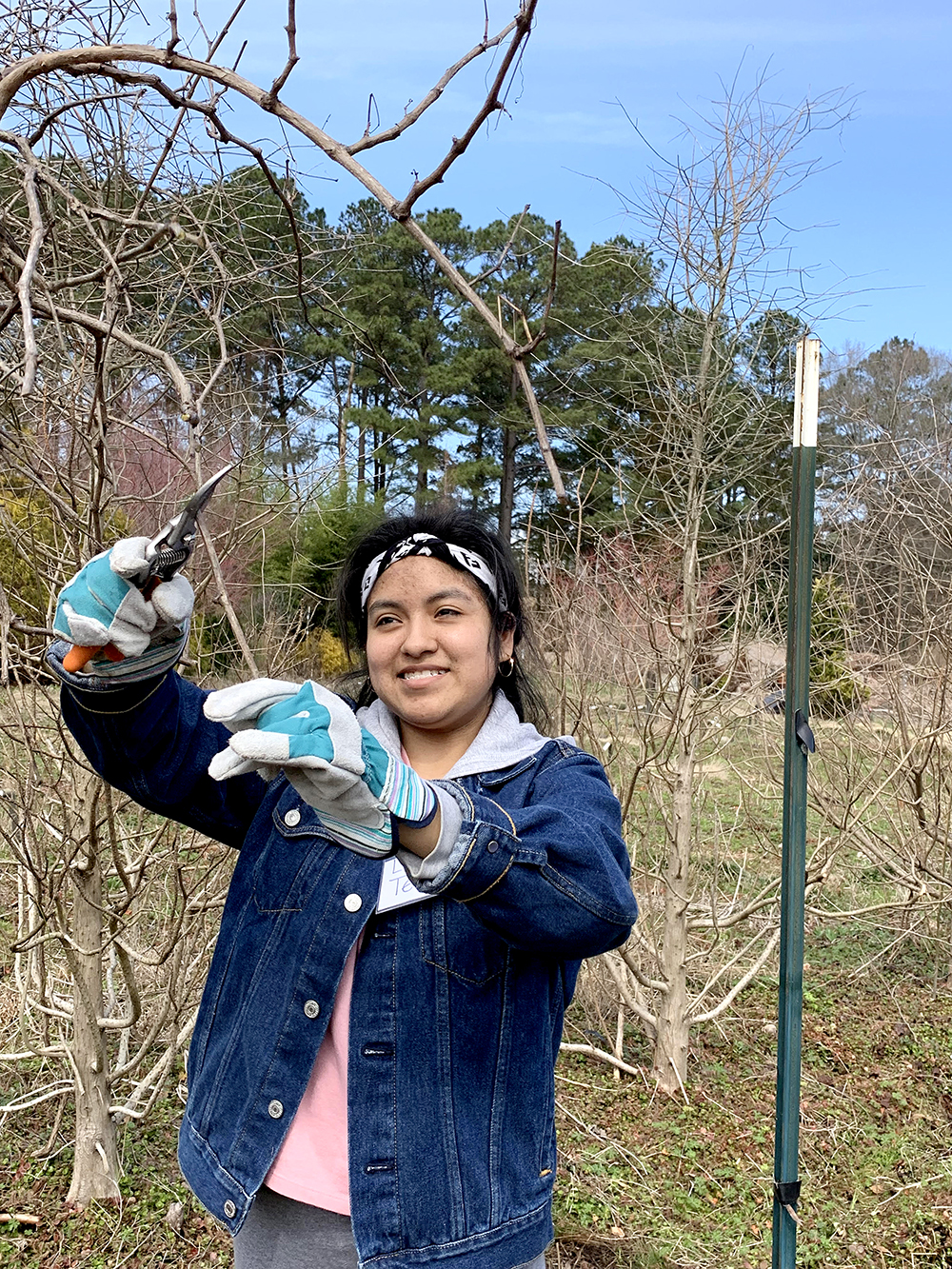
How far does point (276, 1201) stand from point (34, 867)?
1.51 m

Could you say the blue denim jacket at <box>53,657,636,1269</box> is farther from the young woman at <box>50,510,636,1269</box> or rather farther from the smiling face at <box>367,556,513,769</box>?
the smiling face at <box>367,556,513,769</box>

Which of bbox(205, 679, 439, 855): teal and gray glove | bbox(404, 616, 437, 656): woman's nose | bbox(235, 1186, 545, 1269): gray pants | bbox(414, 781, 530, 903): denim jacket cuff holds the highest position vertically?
bbox(404, 616, 437, 656): woman's nose

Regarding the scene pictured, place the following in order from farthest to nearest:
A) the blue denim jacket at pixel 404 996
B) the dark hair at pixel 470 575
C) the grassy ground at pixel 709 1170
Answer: the grassy ground at pixel 709 1170 < the dark hair at pixel 470 575 < the blue denim jacket at pixel 404 996

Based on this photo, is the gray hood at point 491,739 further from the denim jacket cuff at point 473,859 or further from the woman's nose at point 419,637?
the denim jacket cuff at point 473,859

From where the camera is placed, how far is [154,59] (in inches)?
50.7

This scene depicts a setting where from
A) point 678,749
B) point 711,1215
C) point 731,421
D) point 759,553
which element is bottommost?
point 711,1215

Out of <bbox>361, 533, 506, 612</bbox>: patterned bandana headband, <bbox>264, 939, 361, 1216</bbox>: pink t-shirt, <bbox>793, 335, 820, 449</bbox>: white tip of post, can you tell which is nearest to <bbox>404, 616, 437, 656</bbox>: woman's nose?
<bbox>361, 533, 506, 612</bbox>: patterned bandana headband

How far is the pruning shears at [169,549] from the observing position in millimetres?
1160

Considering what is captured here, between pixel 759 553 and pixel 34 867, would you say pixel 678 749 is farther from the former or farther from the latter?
pixel 34 867

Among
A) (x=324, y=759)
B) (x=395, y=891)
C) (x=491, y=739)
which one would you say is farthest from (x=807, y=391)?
(x=324, y=759)

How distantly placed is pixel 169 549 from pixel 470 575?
523mm

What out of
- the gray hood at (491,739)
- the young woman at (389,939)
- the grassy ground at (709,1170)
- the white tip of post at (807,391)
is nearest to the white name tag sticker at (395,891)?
the young woman at (389,939)

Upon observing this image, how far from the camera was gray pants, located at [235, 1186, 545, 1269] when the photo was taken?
52.9 inches

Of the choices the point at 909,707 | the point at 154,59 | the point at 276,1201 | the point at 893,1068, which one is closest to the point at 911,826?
the point at 909,707
